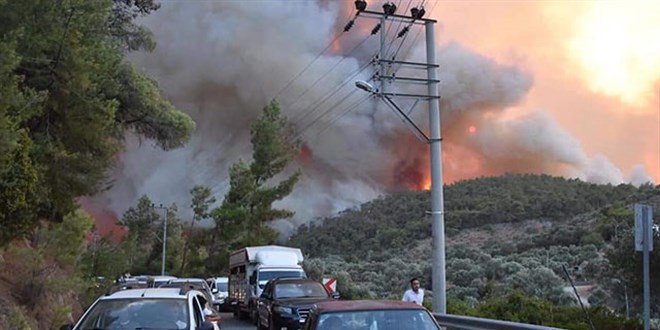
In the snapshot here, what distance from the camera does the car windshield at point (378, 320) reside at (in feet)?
24.6

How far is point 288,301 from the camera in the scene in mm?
18766

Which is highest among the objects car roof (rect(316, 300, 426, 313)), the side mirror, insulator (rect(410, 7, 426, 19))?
insulator (rect(410, 7, 426, 19))

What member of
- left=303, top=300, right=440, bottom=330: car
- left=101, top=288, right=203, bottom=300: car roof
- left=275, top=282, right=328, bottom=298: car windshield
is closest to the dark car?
left=275, top=282, right=328, bottom=298: car windshield

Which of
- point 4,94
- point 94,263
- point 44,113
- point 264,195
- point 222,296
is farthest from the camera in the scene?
point 264,195

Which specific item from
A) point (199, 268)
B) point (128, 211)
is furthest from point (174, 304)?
point (128, 211)

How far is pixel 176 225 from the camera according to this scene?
89312 mm

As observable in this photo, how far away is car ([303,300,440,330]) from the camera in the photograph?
24.7ft

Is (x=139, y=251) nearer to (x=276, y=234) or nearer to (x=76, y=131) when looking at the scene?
(x=276, y=234)

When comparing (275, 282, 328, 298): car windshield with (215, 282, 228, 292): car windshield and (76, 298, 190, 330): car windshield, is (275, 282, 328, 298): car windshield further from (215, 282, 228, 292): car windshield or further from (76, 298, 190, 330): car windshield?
(215, 282, 228, 292): car windshield

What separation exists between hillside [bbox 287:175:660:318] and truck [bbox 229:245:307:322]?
131 inches

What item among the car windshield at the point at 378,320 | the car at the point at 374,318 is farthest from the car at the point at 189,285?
the car windshield at the point at 378,320

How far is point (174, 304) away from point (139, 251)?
84.9 meters

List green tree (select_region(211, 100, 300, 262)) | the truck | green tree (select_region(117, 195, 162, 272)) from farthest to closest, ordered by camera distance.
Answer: green tree (select_region(117, 195, 162, 272)) → green tree (select_region(211, 100, 300, 262)) → the truck

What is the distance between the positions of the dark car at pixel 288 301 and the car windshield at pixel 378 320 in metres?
9.72
